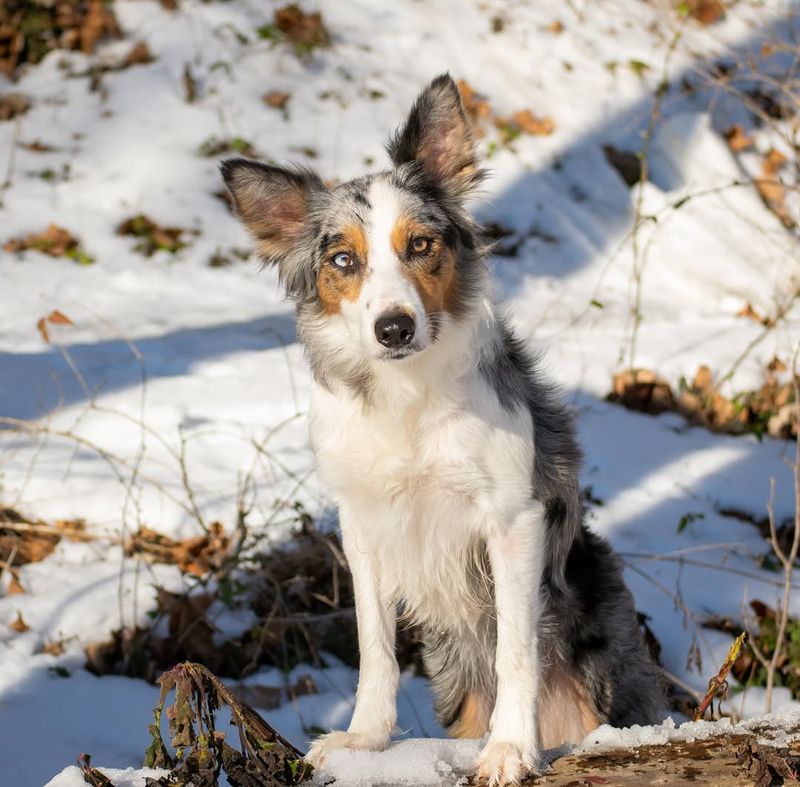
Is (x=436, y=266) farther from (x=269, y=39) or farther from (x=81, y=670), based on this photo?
(x=269, y=39)

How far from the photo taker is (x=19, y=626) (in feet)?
14.8

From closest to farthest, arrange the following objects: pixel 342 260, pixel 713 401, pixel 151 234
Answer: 1. pixel 342 260
2. pixel 713 401
3. pixel 151 234

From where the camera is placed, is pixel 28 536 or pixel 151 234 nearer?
pixel 28 536

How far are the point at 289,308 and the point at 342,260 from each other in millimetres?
3939

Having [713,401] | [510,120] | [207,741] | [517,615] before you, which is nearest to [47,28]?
[510,120]

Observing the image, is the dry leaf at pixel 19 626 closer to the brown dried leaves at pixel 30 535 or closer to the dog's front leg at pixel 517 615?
the brown dried leaves at pixel 30 535

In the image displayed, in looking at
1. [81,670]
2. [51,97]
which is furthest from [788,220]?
[81,670]

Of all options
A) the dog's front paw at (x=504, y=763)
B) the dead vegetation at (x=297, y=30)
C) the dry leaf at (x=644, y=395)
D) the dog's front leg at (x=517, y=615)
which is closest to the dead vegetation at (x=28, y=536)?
the dog's front leg at (x=517, y=615)

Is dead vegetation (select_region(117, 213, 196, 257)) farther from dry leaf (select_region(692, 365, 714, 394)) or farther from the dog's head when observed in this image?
the dog's head

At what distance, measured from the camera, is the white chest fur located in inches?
130

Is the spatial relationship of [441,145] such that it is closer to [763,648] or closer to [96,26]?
[763,648]

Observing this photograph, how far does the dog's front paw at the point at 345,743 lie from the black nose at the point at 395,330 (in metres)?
1.17

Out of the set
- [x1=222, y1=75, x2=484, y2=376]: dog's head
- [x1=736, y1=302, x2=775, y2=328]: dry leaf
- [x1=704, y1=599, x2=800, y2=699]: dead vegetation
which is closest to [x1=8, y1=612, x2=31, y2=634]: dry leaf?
[x1=222, y1=75, x2=484, y2=376]: dog's head

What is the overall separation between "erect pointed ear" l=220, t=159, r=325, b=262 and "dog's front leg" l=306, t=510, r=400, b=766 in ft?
3.18
